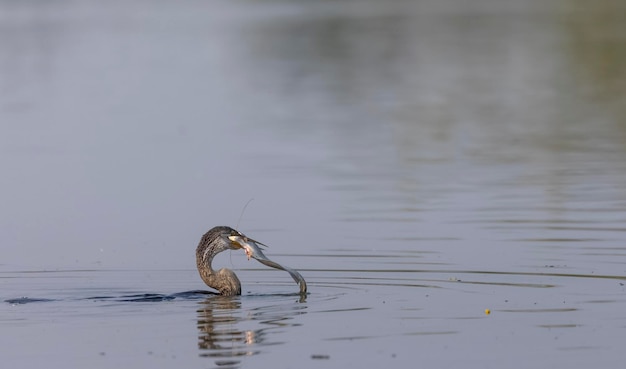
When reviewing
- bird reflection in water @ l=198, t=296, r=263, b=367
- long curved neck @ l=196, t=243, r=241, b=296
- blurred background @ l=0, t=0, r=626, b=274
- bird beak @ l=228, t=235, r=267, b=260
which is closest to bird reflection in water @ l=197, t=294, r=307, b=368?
bird reflection in water @ l=198, t=296, r=263, b=367

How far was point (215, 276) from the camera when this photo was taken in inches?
510

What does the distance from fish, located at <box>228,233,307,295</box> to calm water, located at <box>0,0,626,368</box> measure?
19cm

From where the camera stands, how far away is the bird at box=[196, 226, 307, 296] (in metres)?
12.9

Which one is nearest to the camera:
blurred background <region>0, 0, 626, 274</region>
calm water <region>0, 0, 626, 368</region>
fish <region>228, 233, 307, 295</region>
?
calm water <region>0, 0, 626, 368</region>

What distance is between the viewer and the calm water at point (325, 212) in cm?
1093

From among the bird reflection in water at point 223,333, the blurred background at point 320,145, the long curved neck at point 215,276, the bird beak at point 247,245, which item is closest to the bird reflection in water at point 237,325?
the bird reflection in water at point 223,333

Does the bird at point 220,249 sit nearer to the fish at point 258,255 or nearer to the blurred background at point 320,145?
the fish at point 258,255

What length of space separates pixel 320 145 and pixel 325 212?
282 inches

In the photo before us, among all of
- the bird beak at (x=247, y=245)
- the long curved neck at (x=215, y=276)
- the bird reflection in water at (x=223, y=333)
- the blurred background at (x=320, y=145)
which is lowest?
the bird reflection in water at (x=223, y=333)

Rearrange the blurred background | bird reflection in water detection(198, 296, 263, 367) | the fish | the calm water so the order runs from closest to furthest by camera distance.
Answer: bird reflection in water detection(198, 296, 263, 367) → the calm water → the fish → the blurred background

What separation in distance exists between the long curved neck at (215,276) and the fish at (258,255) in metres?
0.20

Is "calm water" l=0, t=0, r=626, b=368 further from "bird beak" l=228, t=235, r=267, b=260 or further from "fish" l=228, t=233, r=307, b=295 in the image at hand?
"bird beak" l=228, t=235, r=267, b=260

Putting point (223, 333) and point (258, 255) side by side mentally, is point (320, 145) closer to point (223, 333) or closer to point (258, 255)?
point (258, 255)

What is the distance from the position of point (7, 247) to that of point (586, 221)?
5.89 meters
